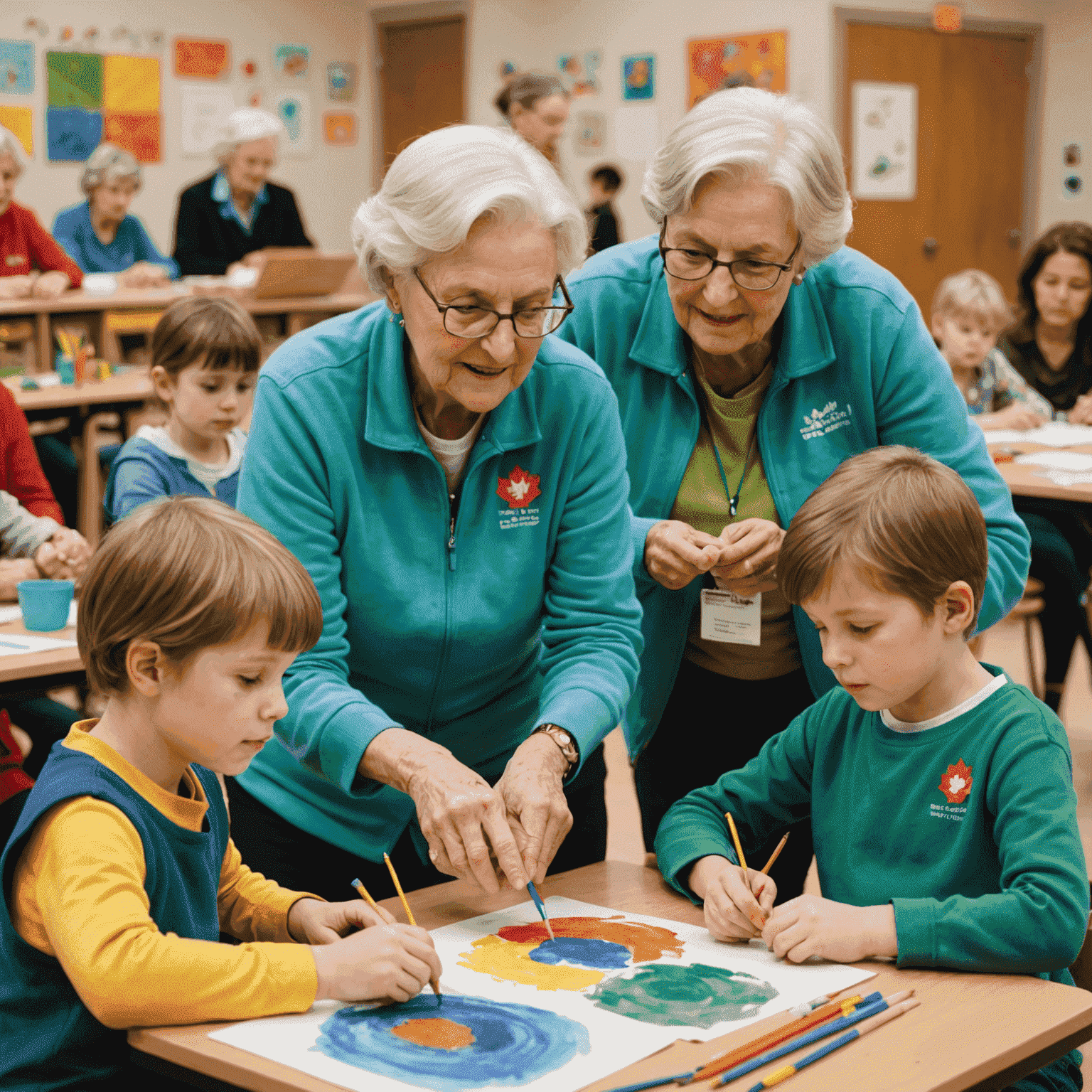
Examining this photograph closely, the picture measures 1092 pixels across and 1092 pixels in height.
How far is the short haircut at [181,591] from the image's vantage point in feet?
4.40

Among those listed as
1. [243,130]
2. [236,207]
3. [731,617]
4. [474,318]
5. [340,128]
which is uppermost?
[340,128]

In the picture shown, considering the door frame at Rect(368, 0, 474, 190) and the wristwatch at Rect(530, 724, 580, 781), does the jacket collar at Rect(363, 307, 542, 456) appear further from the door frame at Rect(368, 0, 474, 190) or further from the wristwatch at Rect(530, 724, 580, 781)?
the door frame at Rect(368, 0, 474, 190)

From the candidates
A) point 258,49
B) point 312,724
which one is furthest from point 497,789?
point 258,49

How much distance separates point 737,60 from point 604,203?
1.27m

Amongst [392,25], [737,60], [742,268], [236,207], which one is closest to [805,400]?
[742,268]

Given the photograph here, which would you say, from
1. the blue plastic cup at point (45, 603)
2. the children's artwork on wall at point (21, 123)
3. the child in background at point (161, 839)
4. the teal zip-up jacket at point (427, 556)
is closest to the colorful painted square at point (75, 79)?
the children's artwork on wall at point (21, 123)

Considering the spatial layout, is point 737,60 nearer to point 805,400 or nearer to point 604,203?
point 604,203

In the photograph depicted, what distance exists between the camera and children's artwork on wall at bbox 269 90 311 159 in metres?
10.2

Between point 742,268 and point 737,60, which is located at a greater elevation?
point 737,60

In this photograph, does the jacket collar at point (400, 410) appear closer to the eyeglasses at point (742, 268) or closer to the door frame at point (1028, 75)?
the eyeglasses at point (742, 268)

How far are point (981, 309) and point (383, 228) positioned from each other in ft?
12.2

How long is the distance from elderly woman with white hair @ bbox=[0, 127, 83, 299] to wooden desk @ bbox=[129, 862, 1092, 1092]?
226 inches

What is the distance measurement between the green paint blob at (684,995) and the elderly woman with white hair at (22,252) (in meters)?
5.75

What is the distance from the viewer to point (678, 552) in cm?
185
